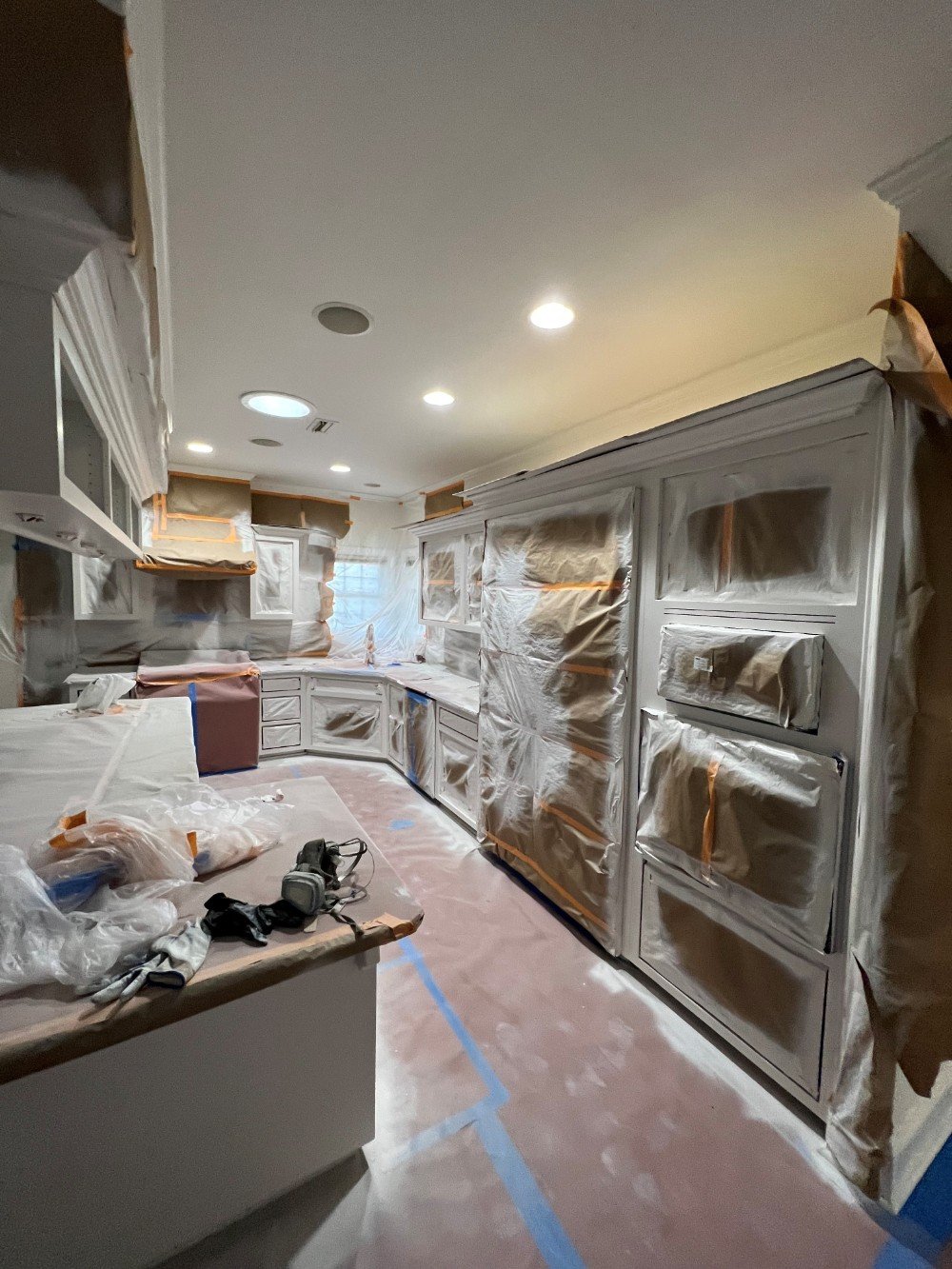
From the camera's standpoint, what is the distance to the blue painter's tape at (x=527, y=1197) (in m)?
1.04

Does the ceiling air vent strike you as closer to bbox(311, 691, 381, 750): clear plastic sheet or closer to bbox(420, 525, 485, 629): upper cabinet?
bbox(420, 525, 485, 629): upper cabinet

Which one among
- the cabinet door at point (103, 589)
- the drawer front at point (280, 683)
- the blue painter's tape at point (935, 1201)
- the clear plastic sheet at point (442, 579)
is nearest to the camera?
the blue painter's tape at point (935, 1201)

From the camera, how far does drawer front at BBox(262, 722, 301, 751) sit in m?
3.96

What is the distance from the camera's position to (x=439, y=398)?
2.39 meters

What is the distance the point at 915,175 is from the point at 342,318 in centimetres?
156

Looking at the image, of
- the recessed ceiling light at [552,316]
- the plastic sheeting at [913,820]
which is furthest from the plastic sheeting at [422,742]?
the plastic sheeting at [913,820]

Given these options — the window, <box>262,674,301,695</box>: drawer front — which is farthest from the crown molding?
the window

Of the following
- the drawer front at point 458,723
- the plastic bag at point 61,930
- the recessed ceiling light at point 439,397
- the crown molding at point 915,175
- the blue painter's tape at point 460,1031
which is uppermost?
the recessed ceiling light at point 439,397

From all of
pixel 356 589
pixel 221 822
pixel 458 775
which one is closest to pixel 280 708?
pixel 356 589

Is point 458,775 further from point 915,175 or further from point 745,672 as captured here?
point 915,175

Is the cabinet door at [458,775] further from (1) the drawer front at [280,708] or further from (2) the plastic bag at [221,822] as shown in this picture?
(1) the drawer front at [280,708]

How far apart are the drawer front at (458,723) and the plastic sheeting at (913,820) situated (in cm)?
183

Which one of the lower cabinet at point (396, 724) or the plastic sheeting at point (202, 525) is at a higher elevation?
the plastic sheeting at point (202, 525)

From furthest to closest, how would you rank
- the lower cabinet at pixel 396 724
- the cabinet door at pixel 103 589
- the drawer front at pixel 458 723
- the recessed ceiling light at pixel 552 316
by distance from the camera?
the lower cabinet at pixel 396 724
the cabinet door at pixel 103 589
the drawer front at pixel 458 723
the recessed ceiling light at pixel 552 316
